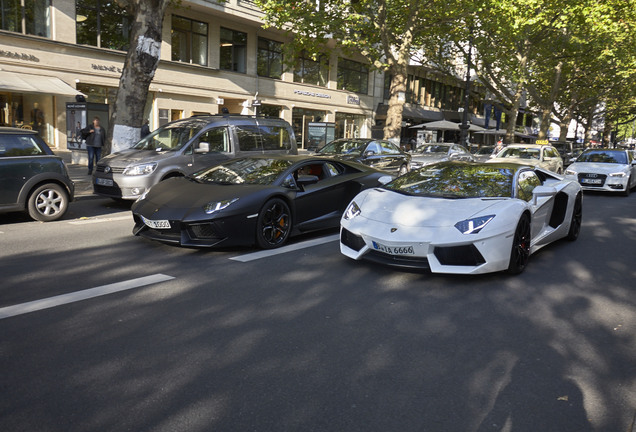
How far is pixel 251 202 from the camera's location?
6473mm

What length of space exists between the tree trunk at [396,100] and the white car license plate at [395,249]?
18264mm

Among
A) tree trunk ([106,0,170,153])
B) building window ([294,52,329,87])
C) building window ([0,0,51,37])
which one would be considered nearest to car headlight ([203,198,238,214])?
tree trunk ([106,0,170,153])

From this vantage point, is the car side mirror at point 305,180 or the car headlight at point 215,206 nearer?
the car headlight at point 215,206

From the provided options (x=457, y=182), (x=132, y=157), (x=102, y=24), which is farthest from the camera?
(x=102, y=24)

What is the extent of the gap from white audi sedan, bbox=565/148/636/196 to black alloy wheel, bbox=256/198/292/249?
1074 cm

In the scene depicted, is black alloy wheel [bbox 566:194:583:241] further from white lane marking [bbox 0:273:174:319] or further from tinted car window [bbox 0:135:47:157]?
tinted car window [bbox 0:135:47:157]

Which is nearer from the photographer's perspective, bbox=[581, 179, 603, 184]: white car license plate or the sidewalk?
the sidewalk

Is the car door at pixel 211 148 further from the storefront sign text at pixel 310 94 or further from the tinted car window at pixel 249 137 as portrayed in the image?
the storefront sign text at pixel 310 94

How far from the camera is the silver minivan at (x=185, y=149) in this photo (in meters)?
10.1

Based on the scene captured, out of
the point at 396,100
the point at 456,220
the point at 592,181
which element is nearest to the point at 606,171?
the point at 592,181

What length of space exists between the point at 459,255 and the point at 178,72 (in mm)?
23353

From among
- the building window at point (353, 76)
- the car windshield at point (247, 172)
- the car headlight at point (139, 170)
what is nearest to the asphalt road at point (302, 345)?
the car windshield at point (247, 172)

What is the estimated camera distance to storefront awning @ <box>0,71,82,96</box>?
18938mm

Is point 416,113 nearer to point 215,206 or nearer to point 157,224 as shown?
point 215,206
